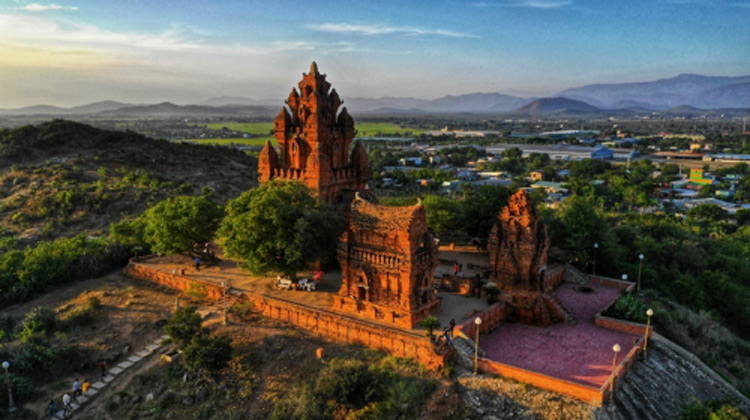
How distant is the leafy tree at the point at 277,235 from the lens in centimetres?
2538

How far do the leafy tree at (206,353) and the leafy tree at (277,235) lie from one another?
4.92 metres

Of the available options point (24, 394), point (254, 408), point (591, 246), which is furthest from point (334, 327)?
point (591, 246)

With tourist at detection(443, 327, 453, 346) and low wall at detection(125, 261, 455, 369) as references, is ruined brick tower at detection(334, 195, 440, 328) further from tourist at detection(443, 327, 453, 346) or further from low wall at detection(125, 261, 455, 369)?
tourist at detection(443, 327, 453, 346)


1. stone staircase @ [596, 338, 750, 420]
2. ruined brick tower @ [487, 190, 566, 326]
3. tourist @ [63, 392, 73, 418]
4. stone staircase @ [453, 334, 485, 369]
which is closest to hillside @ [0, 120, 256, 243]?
tourist @ [63, 392, 73, 418]

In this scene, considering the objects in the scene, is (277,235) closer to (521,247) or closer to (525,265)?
(521,247)

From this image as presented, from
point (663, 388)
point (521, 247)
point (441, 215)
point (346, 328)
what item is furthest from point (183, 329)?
point (663, 388)

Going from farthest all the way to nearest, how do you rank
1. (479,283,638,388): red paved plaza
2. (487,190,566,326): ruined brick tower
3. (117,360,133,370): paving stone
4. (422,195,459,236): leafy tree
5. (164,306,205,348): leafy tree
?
(422,195,459,236): leafy tree < (487,190,566,326): ruined brick tower < (117,360,133,370): paving stone < (164,306,205,348): leafy tree < (479,283,638,388): red paved plaza

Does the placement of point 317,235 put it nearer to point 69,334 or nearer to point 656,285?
point 69,334

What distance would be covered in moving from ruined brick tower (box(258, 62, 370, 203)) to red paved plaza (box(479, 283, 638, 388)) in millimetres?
13600

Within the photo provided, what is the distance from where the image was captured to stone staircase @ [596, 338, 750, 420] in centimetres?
1831

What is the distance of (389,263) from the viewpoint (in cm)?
2266

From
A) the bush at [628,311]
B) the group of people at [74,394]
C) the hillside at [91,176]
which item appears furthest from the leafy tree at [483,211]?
the hillside at [91,176]

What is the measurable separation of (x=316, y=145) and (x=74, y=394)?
1745 centimetres

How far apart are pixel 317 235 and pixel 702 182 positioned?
276 feet
